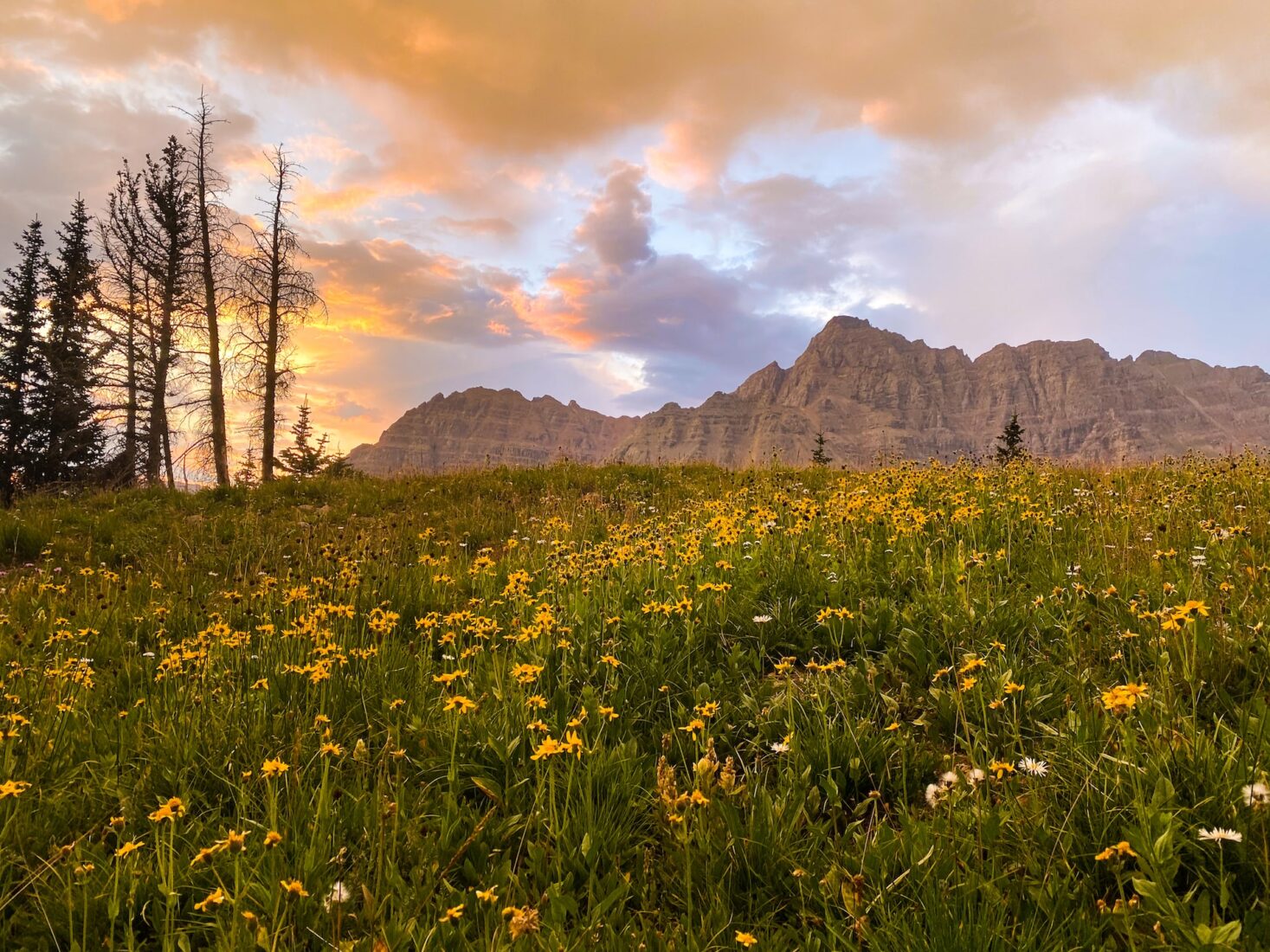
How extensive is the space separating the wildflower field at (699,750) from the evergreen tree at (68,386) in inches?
1182

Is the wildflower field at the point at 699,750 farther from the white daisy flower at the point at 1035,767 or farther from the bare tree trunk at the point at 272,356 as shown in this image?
the bare tree trunk at the point at 272,356

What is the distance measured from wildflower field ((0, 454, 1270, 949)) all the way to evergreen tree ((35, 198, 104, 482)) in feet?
98.5

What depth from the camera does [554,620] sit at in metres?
3.77

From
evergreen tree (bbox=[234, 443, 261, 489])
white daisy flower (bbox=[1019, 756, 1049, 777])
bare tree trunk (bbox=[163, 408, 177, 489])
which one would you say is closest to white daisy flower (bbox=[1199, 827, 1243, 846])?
white daisy flower (bbox=[1019, 756, 1049, 777])

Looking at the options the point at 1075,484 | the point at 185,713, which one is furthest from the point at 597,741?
the point at 1075,484

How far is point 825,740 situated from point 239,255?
27.7 m

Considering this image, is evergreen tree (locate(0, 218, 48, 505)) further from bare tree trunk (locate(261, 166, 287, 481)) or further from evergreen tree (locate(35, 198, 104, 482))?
bare tree trunk (locate(261, 166, 287, 481))

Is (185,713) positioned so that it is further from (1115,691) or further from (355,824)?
(1115,691)

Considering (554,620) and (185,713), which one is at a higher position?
(554,620)

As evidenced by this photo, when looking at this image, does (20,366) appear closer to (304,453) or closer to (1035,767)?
(304,453)

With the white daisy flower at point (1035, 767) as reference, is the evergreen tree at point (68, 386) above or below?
above

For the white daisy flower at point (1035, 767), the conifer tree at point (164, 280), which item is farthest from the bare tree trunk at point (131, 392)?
the white daisy flower at point (1035, 767)

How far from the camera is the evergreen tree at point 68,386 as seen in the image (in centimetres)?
2828

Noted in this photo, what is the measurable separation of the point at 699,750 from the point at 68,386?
35.4 metres
